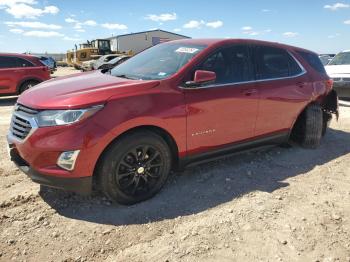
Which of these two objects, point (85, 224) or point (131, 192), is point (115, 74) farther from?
point (85, 224)

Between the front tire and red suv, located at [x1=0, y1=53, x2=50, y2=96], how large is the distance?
946cm

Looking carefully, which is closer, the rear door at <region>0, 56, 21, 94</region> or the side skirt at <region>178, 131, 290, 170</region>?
the side skirt at <region>178, 131, 290, 170</region>

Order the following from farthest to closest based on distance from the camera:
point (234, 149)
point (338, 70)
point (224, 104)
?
point (338, 70), point (234, 149), point (224, 104)

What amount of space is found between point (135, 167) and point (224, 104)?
1.36 m

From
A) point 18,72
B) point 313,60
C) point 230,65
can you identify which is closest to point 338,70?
point 313,60

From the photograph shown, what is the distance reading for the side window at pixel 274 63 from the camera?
16.2 feet

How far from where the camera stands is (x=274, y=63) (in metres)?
5.20

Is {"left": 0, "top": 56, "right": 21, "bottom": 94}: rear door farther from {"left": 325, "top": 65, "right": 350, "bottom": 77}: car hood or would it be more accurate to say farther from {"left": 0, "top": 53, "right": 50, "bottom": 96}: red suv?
{"left": 325, "top": 65, "right": 350, "bottom": 77}: car hood

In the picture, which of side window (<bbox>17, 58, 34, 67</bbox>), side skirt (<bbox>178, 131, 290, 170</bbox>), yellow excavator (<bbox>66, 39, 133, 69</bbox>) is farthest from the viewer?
yellow excavator (<bbox>66, 39, 133, 69</bbox>)

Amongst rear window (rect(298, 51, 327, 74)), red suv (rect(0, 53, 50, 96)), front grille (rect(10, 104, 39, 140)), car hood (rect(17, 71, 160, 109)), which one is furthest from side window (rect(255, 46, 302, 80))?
red suv (rect(0, 53, 50, 96))

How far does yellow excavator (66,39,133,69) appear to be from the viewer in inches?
1292

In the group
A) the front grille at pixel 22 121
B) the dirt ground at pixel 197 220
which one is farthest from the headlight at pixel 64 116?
the dirt ground at pixel 197 220

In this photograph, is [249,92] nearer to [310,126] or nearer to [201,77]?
[201,77]

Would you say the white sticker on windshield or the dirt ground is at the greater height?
the white sticker on windshield
